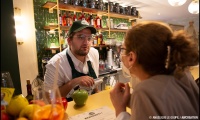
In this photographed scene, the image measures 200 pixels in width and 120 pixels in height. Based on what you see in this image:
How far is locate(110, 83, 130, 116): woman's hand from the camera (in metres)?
0.77

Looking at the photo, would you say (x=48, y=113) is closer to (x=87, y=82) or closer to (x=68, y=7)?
(x=87, y=82)

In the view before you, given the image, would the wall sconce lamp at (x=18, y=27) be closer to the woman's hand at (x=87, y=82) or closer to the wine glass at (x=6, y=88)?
the woman's hand at (x=87, y=82)

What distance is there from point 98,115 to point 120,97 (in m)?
0.24

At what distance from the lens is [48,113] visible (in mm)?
652

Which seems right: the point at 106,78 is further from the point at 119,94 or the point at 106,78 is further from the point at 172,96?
the point at 172,96

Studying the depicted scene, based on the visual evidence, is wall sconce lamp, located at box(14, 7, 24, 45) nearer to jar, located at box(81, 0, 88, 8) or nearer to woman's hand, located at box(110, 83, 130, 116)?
jar, located at box(81, 0, 88, 8)

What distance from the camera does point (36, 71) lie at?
2723mm

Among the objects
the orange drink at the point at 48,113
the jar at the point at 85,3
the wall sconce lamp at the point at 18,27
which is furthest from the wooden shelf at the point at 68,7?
the orange drink at the point at 48,113

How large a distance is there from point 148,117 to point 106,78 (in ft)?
8.26

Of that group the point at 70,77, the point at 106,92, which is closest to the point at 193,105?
the point at 106,92

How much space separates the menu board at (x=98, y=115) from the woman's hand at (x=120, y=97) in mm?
166

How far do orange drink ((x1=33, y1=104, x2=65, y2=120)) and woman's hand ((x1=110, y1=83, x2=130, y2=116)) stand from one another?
0.90ft

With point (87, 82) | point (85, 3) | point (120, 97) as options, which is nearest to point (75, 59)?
point (87, 82)

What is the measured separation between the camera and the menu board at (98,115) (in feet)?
3.01
